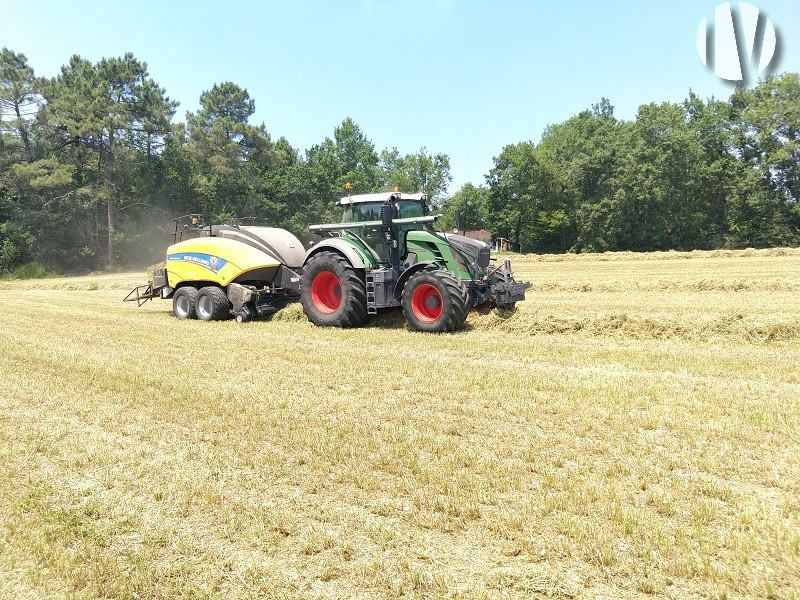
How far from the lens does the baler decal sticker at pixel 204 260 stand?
1098 centimetres

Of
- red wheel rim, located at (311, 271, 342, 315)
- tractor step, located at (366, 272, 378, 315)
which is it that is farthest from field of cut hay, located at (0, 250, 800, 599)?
red wheel rim, located at (311, 271, 342, 315)

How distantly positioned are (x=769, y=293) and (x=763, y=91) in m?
41.4

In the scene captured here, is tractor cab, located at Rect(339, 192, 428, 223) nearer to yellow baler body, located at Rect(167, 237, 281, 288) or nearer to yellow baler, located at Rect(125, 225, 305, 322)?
yellow baler, located at Rect(125, 225, 305, 322)

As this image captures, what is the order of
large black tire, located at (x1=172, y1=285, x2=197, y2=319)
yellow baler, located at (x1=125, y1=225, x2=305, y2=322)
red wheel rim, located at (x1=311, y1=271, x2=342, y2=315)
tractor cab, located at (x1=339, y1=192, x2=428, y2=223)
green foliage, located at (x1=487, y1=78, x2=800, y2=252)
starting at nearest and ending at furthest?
tractor cab, located at (x1=339, y1=192, x2=428, y2=223)
red wheel rim, located at (x1=311, y1=271, x2=342, y2=315)
yellow baler, located at (x1=125, y1=225, x2=305, y2=322)
large black tire, located at (x1=172, y1=285, x2=197, y2=319)
green foliage, located at (x1=487, y1=78, x2=800, y2=252)

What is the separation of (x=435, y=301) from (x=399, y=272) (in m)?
0.98

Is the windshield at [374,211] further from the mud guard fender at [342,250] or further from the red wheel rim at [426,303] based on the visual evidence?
the red wheel rim at [426,303]

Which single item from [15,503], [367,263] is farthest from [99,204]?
[15,503]

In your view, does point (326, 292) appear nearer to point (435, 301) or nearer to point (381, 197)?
point (381, 197)

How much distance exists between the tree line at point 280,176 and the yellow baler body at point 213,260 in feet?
64.3

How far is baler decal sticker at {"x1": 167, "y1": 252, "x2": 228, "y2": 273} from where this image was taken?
11.0 meters


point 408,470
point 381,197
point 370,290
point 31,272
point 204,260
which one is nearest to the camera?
point 408,470

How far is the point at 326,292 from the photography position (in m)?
9.88

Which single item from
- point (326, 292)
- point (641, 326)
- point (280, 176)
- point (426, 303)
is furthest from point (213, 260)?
point (280, 176)

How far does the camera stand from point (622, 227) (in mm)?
42031
